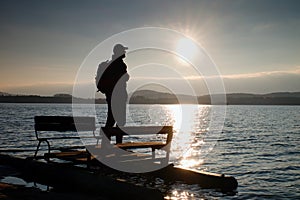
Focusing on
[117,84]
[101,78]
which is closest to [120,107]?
[117,84]

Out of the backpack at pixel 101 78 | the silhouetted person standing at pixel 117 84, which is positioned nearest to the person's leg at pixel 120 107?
the silhouetted person standing at pixel 117 84

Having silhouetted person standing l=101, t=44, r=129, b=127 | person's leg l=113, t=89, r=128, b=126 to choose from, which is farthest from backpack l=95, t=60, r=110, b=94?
person's leg l=113, t=89, r=128, b=126

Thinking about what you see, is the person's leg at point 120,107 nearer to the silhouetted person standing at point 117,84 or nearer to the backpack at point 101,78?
the silhouetted person standing at point 117,84

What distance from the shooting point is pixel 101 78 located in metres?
12.0

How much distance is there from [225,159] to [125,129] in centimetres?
1602

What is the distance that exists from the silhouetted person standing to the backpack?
0.07 meters

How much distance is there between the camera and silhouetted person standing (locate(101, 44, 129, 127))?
11977 mm

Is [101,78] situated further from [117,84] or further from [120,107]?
[120,107]

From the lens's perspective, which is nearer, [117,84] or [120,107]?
[117,84]

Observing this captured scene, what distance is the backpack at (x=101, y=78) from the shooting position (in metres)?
11.9

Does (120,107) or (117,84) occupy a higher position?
(117,84)

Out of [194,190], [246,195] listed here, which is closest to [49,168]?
[194,190]

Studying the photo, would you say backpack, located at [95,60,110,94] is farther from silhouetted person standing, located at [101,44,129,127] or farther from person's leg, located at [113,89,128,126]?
person's leg, located at [113,89,128,126]

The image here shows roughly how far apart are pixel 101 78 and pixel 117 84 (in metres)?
0.57
